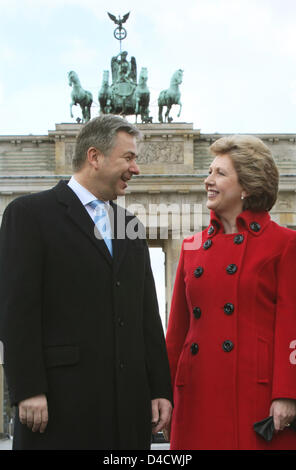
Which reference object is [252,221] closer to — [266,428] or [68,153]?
[266,428]

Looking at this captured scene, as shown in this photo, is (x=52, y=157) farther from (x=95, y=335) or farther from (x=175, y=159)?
(x=95, y=335)

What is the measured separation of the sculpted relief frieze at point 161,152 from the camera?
25.2m

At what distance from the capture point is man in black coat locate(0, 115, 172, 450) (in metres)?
3.45

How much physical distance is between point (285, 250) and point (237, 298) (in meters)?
0.38

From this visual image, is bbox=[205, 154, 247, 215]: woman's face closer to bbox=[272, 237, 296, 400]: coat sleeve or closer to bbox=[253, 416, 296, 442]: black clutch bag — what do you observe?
bbox=[272, 237, 296, 400]: coat sleeve

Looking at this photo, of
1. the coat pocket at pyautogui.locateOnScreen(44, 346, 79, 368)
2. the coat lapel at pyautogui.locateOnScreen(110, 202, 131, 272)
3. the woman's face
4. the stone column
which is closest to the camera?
the coat pocket at pyautogui.locateOnScreen(44, 346, 79, 368)

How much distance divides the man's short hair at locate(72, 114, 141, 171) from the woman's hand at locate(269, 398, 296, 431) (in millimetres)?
1592

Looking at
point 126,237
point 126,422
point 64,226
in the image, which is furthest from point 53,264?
point 126,422

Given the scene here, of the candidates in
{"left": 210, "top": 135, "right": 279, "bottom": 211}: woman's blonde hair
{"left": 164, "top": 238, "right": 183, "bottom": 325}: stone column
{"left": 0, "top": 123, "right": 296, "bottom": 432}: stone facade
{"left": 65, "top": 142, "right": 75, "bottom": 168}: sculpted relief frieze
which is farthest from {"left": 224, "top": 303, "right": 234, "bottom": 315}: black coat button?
{"left": 65, "top": 142, "right": 75, "bottom": 168}: sculpted relief frieze

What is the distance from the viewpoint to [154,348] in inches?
158

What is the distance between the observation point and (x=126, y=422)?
3643 millimetres

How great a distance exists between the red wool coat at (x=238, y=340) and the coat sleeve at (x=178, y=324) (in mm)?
150

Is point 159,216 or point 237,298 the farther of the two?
point 159,216

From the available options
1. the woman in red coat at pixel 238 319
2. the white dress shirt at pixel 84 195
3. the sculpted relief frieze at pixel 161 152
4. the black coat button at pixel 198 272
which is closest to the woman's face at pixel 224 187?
the woman in red coat at pixel 238 319
